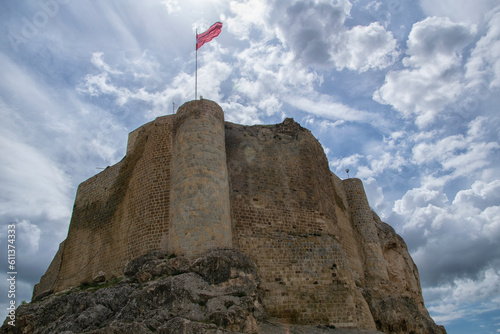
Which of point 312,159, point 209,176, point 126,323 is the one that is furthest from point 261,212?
point 126,323

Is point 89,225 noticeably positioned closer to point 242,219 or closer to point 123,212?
point 123,212

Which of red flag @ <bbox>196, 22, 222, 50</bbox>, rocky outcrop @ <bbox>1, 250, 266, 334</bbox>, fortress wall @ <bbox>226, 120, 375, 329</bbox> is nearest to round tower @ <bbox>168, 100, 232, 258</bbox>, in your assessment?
rocky outcrop @ <bbox>1, 250, 266, 334</bbox>

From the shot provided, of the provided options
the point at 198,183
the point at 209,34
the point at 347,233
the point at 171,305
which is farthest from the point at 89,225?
the point at 347,233

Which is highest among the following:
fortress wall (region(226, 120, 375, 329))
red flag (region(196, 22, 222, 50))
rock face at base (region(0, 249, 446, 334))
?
red flag (region(196, 22, 222, 50))

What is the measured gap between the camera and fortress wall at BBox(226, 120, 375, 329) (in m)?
14.3

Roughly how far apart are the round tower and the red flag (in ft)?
12.1

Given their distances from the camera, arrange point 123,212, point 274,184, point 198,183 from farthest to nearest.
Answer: point 274,184 → point 123,212 → point 198,183

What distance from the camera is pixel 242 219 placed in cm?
1552

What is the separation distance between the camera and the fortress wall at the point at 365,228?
2052 cm

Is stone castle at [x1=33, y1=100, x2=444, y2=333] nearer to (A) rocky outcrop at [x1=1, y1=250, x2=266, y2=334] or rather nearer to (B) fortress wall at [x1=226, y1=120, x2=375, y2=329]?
(B) fortress wall at [x1=226, y1=120, x2=375, y2=329]

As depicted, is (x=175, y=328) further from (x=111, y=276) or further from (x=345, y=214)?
(x=345, y=214)

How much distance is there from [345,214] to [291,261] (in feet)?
23.6

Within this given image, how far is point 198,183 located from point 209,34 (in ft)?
Answer: 26.7

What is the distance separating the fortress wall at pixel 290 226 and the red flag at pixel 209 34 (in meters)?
4.29
